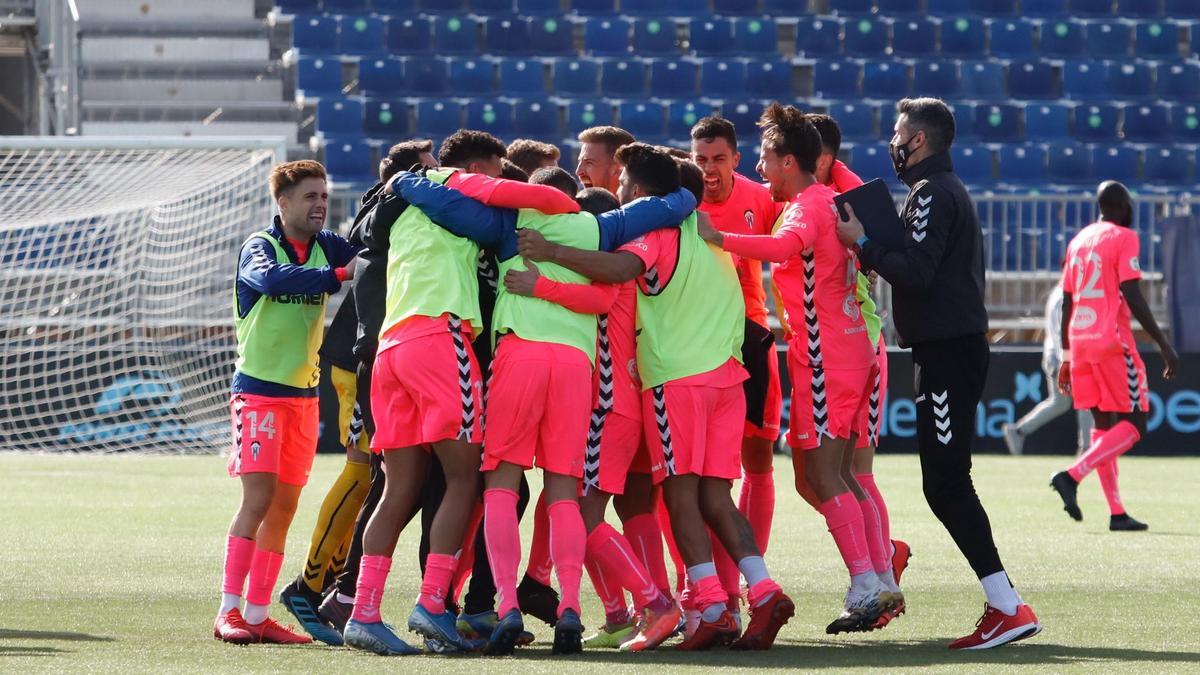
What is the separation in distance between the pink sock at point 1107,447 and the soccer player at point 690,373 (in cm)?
491

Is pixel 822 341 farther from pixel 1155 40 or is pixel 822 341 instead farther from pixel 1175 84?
pixel 1155 40

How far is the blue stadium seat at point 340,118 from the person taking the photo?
70.9 ft

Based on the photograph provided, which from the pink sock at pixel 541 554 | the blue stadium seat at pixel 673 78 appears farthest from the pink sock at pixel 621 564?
the blue stadium seat at pixel 673 78

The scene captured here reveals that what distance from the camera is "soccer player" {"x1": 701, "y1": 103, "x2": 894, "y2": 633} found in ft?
20.7

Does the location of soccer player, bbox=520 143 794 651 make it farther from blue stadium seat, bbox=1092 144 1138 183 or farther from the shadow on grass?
blue stadium seat, bbox=1092 144 1138 183

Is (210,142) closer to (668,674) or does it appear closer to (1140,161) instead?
(668,674)

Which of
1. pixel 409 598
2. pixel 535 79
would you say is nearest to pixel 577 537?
pixel 409 598

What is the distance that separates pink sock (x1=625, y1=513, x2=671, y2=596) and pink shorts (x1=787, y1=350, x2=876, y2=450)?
0.63 m

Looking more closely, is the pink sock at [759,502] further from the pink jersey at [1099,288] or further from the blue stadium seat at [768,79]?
the blue stadium seat at [768,79]

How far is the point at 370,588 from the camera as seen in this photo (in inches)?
222

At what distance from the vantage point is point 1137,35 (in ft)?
78.4

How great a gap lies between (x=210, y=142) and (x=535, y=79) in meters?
10.7

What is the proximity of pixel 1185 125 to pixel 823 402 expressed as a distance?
60.9 feet

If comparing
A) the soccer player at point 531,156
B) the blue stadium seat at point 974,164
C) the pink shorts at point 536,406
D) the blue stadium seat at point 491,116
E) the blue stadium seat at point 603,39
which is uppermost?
the soccer player at point 531,156
